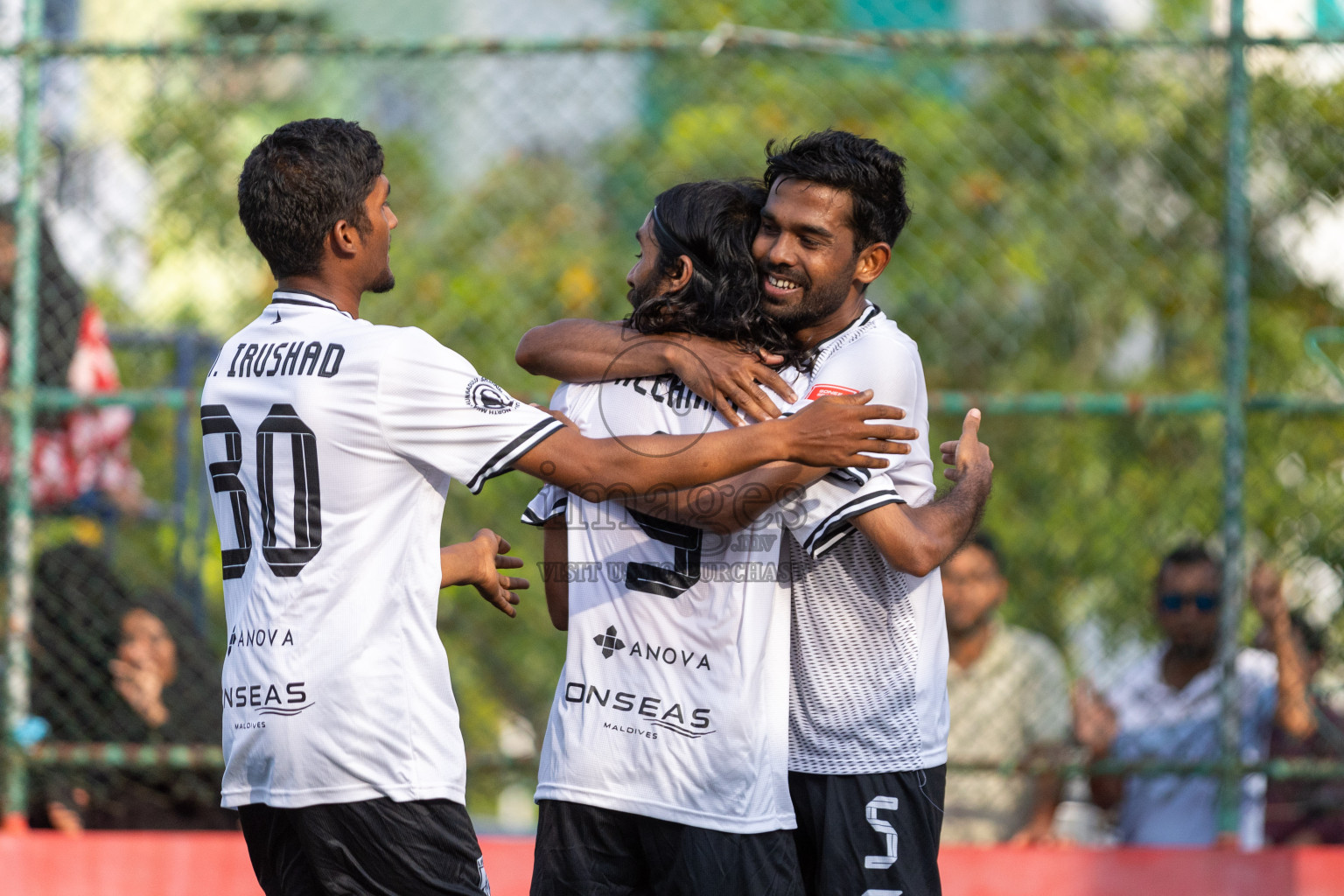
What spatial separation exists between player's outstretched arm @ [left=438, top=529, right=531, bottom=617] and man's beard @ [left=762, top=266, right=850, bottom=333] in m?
0.79

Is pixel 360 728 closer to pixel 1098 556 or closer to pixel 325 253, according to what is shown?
pixel 325 253

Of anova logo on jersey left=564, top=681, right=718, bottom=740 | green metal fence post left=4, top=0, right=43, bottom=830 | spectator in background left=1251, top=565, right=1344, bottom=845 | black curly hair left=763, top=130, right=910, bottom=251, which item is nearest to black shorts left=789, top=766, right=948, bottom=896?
anova logo on jersey left=564, top=681, right=718, bottom=740

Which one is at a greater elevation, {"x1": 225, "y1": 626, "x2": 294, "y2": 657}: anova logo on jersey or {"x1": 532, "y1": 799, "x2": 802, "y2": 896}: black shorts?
{"x1": 225, "y1": 626, "x2": 294, "y2": 657}: anova logo on jersey

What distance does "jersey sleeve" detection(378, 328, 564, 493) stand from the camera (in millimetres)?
2543

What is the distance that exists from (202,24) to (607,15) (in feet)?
11.8

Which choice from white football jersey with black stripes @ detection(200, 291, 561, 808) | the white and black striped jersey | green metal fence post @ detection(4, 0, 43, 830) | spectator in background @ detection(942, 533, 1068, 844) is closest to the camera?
white football jersey with black stripes @ detection(200, 291, 561, 808)

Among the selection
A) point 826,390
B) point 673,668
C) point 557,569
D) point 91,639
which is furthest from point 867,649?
point 91,639

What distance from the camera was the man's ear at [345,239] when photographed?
2666mm

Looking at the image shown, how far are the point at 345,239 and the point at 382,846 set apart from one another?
3.87 feet

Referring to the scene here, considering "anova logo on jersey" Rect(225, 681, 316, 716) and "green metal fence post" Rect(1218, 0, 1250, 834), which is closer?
"anova logo on jersey" Rect(225, 681, 316, 716)

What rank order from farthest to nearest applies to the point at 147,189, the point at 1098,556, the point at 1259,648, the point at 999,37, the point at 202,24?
the point at 202,24 < the point at 1098,556 < the point at 147,189 < the point at 1259,648 < the point at 999,37

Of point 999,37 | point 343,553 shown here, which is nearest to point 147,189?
point 999,37

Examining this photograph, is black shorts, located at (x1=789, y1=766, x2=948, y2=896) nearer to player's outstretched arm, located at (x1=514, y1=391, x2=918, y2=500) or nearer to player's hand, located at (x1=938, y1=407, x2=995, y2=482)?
player's hand, located at (x1=938, y1=407, x2=995, y2=482)

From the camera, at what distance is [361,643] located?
8.35 ft
